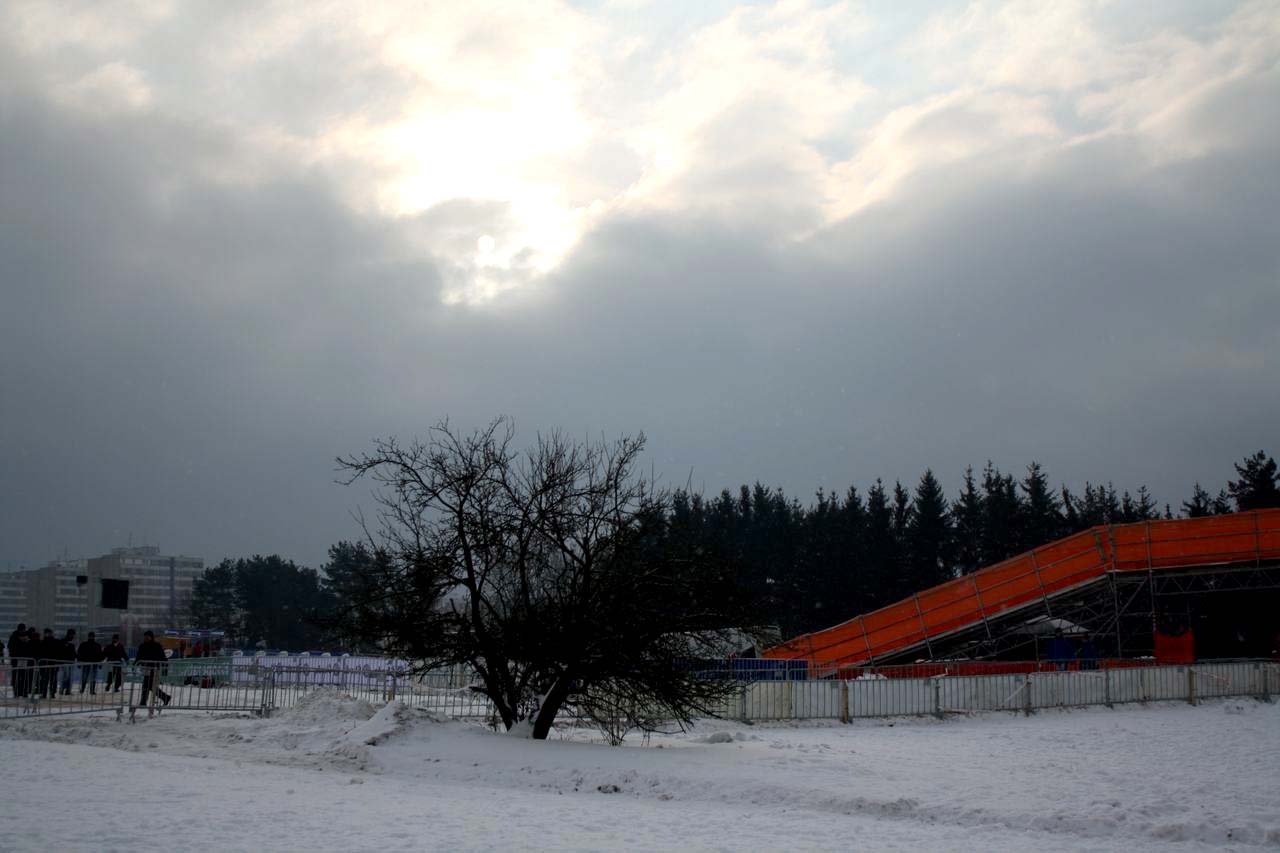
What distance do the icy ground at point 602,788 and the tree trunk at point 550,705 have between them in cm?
72

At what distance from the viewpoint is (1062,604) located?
35.5m

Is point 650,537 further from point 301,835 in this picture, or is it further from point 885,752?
point 301,835

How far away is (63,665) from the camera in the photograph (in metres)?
Result: 20.8

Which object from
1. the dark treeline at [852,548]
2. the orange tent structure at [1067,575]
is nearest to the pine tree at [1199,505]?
the dark treeline at [852,548]

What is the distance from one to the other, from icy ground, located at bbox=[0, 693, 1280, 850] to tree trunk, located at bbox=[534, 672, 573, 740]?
0.72 m

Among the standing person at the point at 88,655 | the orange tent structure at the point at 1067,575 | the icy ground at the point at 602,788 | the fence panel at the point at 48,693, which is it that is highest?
the orange tent structure at the point at 1067,575

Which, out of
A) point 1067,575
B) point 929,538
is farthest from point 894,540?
point 1067,575

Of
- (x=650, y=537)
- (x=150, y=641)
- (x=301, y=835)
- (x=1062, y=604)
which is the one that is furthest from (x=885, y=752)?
(x=1062, y=604)

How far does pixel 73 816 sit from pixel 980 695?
67.8 ft

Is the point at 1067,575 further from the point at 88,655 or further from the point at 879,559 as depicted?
the point at 879,559

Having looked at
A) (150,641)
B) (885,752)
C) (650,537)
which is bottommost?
(885,752)

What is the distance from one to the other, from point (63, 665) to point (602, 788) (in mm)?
13406

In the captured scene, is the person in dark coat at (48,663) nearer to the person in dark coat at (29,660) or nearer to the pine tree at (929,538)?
the person in dark coat at (29,660)

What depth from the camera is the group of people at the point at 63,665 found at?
20.4 metres
